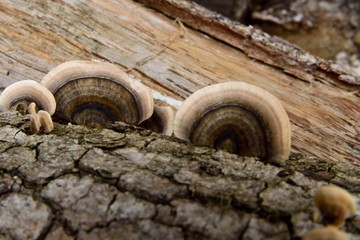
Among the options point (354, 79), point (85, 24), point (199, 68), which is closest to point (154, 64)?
point (199, 68)

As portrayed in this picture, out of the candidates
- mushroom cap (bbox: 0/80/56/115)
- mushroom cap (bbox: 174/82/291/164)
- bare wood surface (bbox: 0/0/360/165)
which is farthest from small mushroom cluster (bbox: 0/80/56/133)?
mushroom cap (bbox: 174/82/291/164)

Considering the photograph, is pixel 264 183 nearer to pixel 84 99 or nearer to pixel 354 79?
pixel 84 99

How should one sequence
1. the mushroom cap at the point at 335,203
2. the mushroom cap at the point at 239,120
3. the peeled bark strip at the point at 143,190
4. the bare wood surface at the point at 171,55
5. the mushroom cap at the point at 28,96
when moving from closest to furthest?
the mushroom cap at the point at 335,203, the peeled bark strip at the point at 143,190, the mushroom cap at the point at 239,120, the mushroom cap at the point at 28,96, the bare wood surface at the point at 171,55

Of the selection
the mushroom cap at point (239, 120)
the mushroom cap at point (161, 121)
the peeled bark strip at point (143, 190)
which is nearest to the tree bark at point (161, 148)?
the peeled bark strip at point (143, 190)

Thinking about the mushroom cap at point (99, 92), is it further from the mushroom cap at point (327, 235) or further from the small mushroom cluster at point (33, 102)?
the mushroom cap at point (327, 235)

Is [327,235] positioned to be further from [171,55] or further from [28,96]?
[171,55]

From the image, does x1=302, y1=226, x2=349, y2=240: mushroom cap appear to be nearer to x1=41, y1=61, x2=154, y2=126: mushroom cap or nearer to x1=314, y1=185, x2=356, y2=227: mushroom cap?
x1=314, y1=185, x2=356, y2=227: mushroom cap
